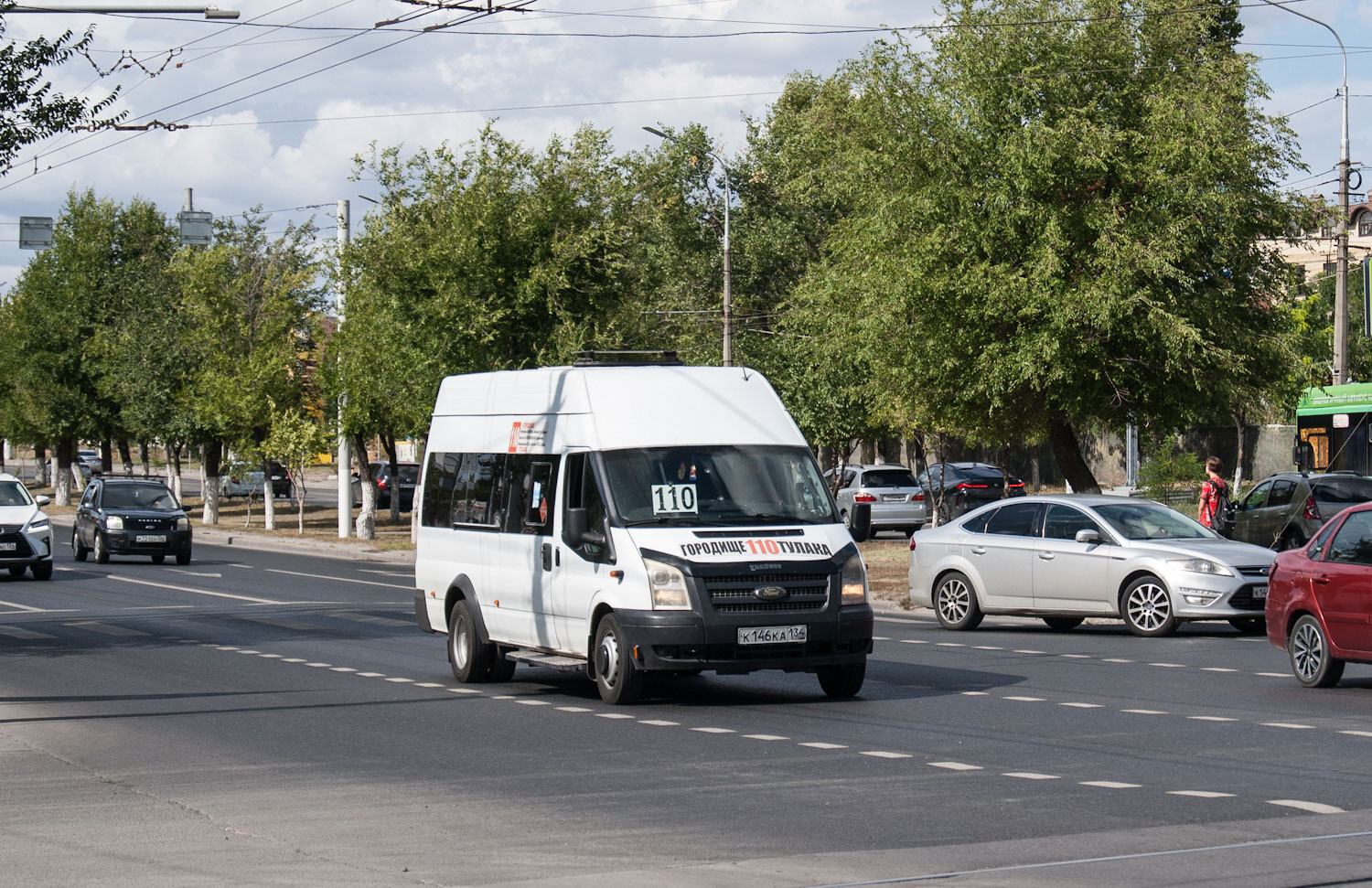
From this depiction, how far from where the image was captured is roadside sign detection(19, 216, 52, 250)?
3703 cm

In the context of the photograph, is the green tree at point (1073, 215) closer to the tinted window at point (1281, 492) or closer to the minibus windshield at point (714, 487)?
the tinted window at point (1281, 492)

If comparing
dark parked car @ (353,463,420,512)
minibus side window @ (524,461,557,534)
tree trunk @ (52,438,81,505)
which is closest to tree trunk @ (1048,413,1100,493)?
minibus side window @ (524,461,557,534)

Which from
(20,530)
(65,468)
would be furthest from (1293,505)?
(65,468)

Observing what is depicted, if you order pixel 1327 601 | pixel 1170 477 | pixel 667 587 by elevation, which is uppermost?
pixel 1170 477

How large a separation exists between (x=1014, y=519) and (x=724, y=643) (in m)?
8.30

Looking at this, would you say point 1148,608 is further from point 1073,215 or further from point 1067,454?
point 1067,454

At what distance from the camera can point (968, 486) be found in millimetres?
45219

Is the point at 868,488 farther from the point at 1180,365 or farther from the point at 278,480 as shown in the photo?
the point at 278,480

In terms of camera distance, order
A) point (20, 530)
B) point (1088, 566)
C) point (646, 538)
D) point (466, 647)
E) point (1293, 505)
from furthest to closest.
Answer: point (20, 530), point (1293, 505), point (1088, 566), point (466, 647), point (646, 538)

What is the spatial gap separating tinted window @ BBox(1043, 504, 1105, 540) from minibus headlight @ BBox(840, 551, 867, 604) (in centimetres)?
685

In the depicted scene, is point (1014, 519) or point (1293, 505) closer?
point (1014, 519)

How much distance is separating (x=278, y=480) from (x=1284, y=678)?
6278 cm

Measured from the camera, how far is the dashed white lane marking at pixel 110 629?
20.6 m

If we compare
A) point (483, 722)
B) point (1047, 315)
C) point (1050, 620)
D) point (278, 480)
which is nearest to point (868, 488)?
point (1047, 315)
